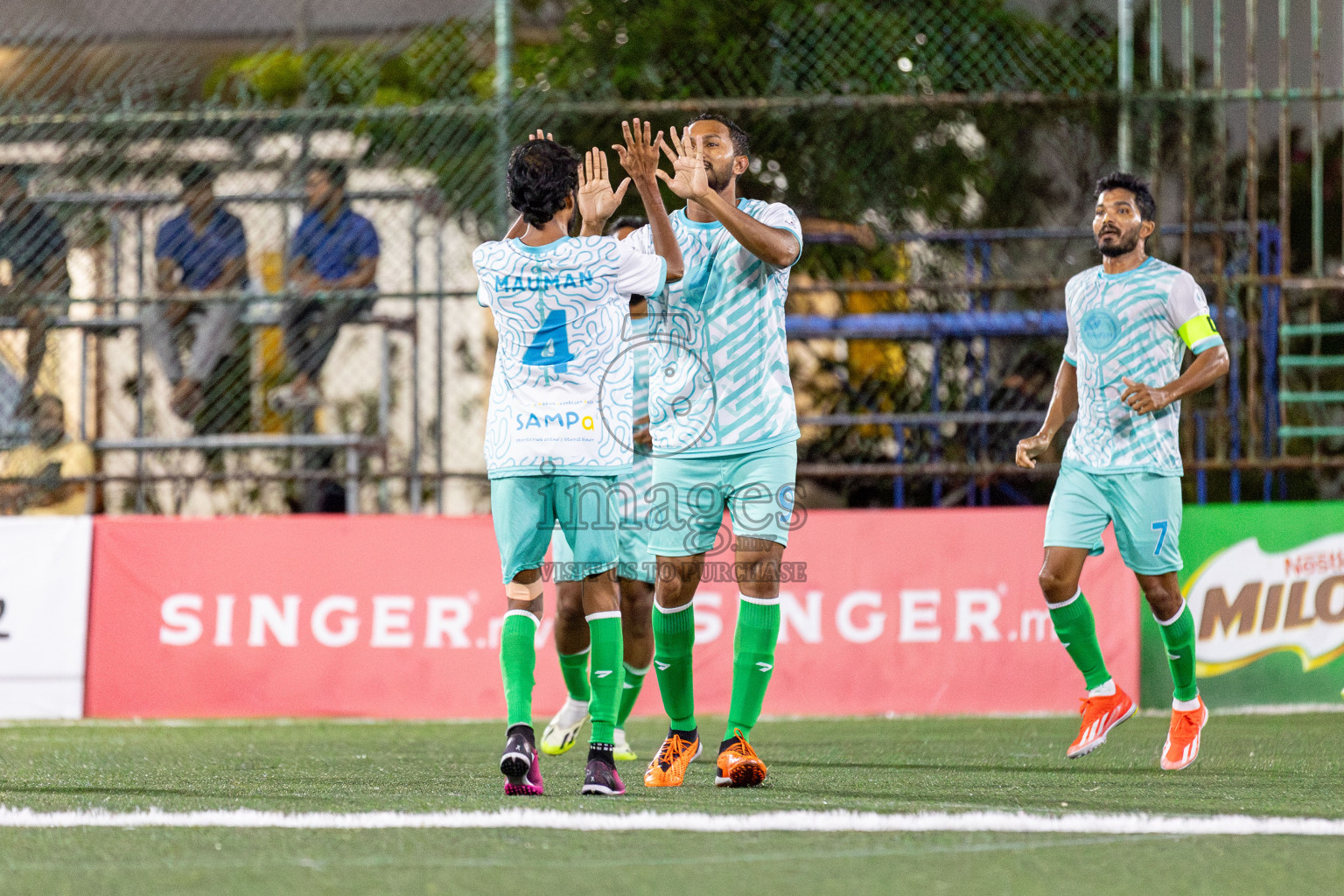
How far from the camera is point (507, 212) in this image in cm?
935

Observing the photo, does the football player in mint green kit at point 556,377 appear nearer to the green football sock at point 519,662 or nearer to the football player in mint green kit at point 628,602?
the green football sock at point 519,662

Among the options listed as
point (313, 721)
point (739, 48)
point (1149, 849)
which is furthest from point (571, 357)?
point (739, 48)

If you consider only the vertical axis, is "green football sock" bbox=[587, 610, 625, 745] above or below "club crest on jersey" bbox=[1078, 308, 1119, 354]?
below

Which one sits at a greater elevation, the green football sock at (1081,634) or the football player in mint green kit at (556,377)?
the football player in mint green kit at (556,377)

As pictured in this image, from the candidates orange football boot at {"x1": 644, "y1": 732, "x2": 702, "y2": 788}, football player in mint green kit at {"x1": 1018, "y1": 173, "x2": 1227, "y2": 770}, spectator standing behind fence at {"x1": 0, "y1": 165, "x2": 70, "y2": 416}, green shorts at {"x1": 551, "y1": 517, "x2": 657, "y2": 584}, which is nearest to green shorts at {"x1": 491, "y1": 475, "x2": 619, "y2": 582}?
orange football boot at {"x1": 644, "y1": 732, "x2": 702, "y2": 788}

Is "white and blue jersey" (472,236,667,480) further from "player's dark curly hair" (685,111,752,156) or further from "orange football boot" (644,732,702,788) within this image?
"orange football boot" (644,732,702,788)

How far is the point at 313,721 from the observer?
27.7ft

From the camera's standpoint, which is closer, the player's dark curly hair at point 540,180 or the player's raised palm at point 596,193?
the player's dark curly hair at point 540,180

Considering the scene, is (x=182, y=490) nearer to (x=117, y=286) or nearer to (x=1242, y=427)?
(x=117, y=286)

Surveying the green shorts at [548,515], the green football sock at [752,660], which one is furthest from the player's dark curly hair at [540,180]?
the green football sock at [752,660]

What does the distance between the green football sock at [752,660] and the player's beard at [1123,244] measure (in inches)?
81.7

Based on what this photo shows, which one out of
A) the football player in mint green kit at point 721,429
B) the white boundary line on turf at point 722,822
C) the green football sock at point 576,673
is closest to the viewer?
the white boundary line on turf at point 722,822

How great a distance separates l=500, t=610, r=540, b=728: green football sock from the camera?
463 cm

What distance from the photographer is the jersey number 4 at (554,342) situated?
15.5ft
